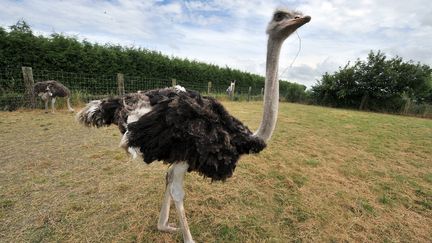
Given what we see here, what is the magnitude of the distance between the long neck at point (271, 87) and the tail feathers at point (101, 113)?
109 centimetres

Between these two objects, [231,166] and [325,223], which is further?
[325,223]

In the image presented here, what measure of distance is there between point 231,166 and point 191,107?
0.49 metres

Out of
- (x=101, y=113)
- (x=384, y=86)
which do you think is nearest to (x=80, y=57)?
(x=101, y=113)

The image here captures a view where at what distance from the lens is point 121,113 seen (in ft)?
6.37

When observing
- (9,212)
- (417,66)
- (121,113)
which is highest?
(417,66)

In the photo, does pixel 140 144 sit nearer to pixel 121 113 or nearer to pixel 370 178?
pixel 121 113

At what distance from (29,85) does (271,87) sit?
24.6 feet

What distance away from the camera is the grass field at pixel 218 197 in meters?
2.25

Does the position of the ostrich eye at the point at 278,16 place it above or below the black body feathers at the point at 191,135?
above

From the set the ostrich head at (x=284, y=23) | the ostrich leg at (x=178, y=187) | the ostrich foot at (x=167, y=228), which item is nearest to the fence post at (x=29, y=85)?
the ostrich foot at (x=167, y=228)

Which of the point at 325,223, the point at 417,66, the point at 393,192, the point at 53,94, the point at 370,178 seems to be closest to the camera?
the point at 325,223

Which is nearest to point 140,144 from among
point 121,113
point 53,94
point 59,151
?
point 121,113

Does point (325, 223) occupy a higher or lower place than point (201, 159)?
lower

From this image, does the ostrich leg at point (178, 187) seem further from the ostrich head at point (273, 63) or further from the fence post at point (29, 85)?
the fence post at point (29, 85)
